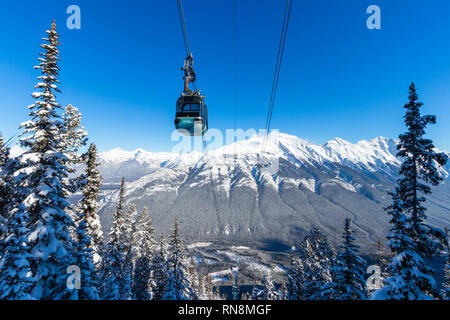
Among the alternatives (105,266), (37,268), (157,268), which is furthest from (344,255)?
(157,268)

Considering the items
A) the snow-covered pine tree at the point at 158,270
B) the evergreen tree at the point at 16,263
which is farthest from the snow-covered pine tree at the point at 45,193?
the snow-covered pine tree at the point at 158,270

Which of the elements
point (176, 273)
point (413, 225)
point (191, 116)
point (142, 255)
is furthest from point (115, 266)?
point (413, 225)

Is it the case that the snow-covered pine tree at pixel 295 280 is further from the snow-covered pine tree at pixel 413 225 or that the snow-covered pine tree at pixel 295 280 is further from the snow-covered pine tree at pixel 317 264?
the snow-covered pine tree at pixel 413 225

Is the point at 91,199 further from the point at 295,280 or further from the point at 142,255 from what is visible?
the point at 295,280
